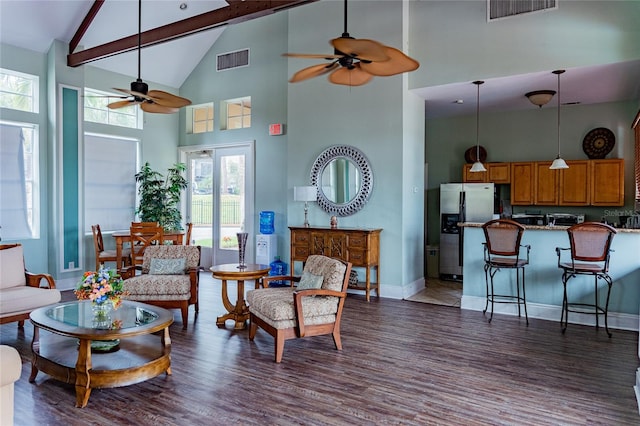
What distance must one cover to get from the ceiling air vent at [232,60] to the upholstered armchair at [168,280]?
427 cm

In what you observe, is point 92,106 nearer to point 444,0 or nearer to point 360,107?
point 360,107

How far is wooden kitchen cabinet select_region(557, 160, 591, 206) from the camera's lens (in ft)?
23.7

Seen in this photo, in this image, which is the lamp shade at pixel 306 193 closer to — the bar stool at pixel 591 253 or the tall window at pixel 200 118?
the tall window at pixel 200 118

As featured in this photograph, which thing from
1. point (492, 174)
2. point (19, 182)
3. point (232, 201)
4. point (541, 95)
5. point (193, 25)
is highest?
point (193, 25)

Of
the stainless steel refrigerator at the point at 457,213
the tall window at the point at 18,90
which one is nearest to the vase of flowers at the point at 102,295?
the tall window at the point at 18,90

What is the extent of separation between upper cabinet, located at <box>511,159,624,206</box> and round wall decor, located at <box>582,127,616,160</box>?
0.94 ft

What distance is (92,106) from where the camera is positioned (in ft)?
24.7

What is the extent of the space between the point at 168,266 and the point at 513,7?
5240mm

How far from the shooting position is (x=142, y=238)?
22.1ft

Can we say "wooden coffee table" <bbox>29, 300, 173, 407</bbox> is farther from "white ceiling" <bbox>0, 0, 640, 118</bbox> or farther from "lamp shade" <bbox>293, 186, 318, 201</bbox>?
"white ceiling" <bbox>0, 0, 640, 118</bbox>

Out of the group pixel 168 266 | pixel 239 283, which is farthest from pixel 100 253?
pixel 239 283

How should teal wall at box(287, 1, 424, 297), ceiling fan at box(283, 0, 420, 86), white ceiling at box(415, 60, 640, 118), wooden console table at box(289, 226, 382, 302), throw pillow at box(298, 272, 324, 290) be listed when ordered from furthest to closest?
teal wall at box(287, 1, 424, 297), wooden console table at box(289, 226, 382, 302), white ceiling at box(415, 60, 640, 118), throw pillow at box(298, 272, 324, 290), ceiling fan at box(283, 0, 420, 86)

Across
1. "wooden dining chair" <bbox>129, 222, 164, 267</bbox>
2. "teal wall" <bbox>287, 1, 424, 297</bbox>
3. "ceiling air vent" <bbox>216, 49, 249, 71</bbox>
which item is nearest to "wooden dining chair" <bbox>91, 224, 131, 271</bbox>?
"wooden dining chair" <bbox>129, 222, 164, 267</bbox>

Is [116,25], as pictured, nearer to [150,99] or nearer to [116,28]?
[116,28]
